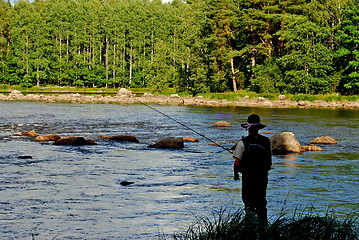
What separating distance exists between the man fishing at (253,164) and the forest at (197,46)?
5243 cm

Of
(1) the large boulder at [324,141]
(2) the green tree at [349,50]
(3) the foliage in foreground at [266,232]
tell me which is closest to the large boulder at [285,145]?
(1) the large boulder at [324,141]

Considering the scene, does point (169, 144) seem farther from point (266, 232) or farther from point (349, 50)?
point (349, 50)

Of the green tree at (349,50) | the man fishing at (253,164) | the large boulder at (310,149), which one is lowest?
the large boulder at (310,149)

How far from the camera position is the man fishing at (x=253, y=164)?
321 inches

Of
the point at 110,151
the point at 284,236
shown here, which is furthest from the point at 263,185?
the point at 110,151

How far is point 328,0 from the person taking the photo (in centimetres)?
6644

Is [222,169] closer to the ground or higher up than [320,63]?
closer to the ground

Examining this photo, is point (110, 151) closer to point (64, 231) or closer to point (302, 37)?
point (64, 231)

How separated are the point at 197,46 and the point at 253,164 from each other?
63.1 metres

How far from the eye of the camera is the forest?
6122cm

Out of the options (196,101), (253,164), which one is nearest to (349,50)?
(196,101)

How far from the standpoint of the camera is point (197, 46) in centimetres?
7044

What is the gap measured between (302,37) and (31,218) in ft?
181

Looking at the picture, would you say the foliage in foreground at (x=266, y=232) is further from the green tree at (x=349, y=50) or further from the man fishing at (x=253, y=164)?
the green tree at (x=349, y=50)
